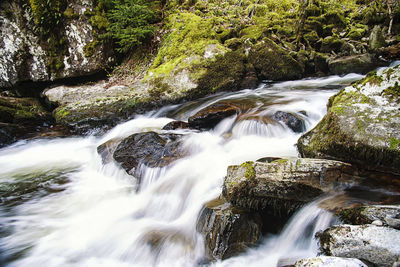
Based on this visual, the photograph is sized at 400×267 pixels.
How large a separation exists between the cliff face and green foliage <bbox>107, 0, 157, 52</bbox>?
2.87 ft

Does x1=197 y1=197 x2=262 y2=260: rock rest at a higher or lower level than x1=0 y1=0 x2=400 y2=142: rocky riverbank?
lower

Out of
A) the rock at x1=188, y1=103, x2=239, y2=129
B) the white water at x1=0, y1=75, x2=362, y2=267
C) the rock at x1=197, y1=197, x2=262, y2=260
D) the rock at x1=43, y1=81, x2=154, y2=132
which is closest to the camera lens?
the rock at x1=197, y1=197, x2=262, y2=260

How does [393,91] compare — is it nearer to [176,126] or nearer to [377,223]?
[377,223]

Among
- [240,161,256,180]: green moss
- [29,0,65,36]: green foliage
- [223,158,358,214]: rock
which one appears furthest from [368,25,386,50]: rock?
[29,0,65,36]: green foliage

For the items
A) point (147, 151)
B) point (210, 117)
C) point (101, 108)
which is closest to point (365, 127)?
point (210, 117)

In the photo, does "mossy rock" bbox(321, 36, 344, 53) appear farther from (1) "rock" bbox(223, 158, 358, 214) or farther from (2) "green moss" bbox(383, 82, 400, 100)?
(1) "rock" bbox(223, 158, 358, 214)

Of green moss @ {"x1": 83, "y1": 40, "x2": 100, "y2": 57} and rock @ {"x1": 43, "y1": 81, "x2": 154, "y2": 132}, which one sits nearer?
rock @ {"x1": 43, "y1": 81, "x2": 154, "y2": 132}

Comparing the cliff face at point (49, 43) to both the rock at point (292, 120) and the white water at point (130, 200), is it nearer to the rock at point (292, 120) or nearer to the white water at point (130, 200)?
the white water at point (130, 200)

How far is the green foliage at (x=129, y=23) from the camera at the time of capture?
886 cm

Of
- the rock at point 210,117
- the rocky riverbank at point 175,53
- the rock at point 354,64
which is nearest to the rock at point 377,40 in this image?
the rocky riverbank at point 175,53

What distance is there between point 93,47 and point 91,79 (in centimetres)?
124

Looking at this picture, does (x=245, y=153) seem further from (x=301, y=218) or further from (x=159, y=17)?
(x=159, y=17)

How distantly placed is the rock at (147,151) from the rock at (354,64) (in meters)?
6.08

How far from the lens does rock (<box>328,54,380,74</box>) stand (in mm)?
7352
